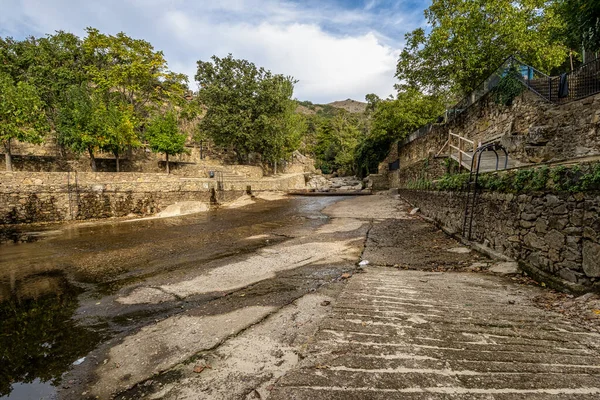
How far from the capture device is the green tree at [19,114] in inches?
589

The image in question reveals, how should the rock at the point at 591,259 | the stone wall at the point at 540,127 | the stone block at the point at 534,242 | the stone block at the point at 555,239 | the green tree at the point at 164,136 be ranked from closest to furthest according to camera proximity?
the rock at the point at 591,259, the stone block at the point at 555,239, the stone block at the point at 534,242, the stone wall at the point at 540,127, the green tree at the point at 164,136

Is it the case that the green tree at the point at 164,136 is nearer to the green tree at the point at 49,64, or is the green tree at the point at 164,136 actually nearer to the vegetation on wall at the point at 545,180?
the green tree at the point at 49,64

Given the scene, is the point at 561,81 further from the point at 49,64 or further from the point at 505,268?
the point at 49,64

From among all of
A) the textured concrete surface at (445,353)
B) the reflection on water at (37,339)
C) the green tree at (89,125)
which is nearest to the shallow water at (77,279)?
the reflection on water at (37,339)

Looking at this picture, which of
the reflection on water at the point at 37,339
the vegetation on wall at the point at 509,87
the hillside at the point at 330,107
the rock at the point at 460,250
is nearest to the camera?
the reflection on water at the point at 37,339

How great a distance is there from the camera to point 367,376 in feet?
7.06

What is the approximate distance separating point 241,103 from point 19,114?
16.0m

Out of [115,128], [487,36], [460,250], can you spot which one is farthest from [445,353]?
[115,128]

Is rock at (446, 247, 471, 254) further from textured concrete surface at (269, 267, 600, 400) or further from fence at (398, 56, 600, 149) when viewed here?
fence at (398, 56, 600, 149)

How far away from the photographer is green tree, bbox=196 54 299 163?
27094mm

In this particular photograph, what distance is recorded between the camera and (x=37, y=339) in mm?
3348

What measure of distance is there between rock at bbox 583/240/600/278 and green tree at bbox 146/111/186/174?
26.2 m

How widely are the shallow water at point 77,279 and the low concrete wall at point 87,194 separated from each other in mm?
3310

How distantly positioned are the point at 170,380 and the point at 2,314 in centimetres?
377
